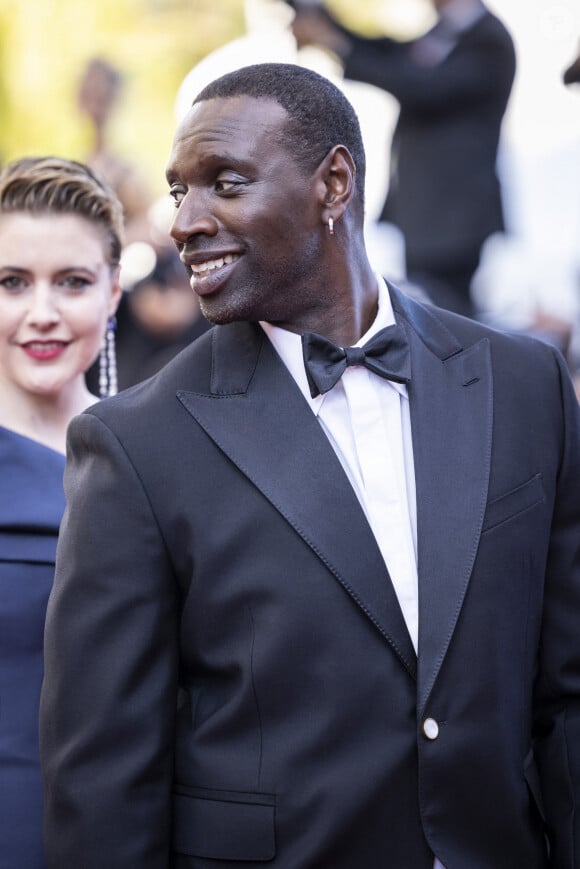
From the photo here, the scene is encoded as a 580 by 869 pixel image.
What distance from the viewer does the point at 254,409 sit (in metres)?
2.15

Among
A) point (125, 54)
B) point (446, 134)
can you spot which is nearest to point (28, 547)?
point (446, 134)

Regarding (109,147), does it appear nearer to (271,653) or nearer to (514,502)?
(514,502)

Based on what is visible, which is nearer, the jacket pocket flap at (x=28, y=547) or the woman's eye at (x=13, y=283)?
the jacket pocket flap at (x=28, y=547)

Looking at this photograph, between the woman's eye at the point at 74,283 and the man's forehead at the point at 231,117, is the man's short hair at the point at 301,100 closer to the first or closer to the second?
the man's forehead at the point at 231,117

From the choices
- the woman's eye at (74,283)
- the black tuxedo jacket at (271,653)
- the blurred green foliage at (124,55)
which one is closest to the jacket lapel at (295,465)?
the black tuxedo jacket at (271,653)

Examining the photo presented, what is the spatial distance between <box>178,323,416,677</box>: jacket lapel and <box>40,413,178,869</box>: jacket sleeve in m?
0.19

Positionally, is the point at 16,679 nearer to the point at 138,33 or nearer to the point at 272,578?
the point at 272,578

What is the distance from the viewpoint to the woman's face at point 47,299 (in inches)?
109

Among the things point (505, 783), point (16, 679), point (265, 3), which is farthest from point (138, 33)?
point (505, 783)

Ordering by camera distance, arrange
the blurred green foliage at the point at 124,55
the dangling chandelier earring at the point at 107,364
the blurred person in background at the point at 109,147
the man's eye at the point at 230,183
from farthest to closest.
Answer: the blurred green foliage at the point at 124,55 → the blurred person in background at the point at 109,147 → the dangling chandelier earring at the point at 107,364 → the man's eye at the point at 230,183

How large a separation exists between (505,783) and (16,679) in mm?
1015

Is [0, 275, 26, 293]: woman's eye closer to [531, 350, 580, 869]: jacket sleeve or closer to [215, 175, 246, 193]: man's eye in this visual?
[215, 175, 246, 193]: man's eye

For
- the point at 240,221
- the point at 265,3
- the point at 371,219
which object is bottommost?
the point at 240,221

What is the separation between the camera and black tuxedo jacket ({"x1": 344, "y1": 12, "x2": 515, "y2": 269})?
4.68 metres
